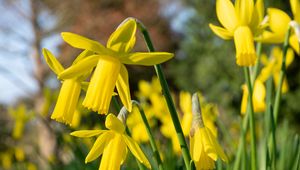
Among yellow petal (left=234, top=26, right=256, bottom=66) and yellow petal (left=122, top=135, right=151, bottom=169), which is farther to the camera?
yellow petal (left=234, top=26, right=256, bottom=66)

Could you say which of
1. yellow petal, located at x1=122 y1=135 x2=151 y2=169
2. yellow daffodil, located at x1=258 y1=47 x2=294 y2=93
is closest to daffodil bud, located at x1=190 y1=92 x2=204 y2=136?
yellow petal, located at x1=122 y1=135 x2=151 y2=169

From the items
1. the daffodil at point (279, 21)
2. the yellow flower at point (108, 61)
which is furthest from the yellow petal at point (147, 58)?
the daffodil at point (279, 21)

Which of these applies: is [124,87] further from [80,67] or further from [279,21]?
[279,21]

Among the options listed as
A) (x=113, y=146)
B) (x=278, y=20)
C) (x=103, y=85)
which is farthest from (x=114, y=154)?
(x=278, y=20)

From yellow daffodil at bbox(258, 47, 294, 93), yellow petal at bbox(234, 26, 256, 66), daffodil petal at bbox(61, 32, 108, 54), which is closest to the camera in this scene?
daffodil petal at bbox(61, 32, 108, 54)

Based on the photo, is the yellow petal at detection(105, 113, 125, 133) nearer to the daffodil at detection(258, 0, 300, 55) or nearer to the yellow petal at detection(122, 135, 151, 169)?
the yellow petal at detection(122, 135, 151, 169)

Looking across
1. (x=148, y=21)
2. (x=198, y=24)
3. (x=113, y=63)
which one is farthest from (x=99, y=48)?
(x=148, y=21)
